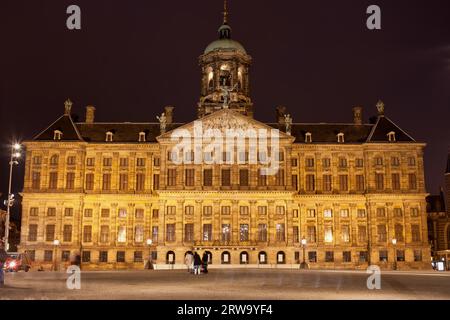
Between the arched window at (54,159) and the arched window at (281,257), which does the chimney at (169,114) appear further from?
the arched window at (281,257)

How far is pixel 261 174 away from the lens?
64.4m

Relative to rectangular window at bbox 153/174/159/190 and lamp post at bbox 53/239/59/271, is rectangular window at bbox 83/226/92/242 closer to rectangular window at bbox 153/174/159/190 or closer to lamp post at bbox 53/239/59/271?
lamp post at bbox 53/239/59/271

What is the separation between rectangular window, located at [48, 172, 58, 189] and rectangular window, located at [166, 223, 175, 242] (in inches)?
585

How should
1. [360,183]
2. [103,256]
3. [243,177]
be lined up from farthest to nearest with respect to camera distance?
[360,183]
[103,256]
[243,177]

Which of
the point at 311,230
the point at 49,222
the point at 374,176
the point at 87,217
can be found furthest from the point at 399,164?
the point at 49,222

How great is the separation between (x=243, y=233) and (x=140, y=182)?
1452 cm

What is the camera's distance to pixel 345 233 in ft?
221

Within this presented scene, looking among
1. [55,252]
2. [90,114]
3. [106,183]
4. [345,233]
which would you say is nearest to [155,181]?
[106,183]

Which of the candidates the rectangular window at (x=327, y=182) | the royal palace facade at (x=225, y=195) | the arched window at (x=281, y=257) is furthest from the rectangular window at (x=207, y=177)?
the rectangular window at (x=327, y=182)

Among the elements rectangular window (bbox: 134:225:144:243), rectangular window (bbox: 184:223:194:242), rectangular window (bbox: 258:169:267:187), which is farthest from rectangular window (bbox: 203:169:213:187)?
rectangular window (bbox: 134:225:144:243)

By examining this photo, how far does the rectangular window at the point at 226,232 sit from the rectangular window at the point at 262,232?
3398mm

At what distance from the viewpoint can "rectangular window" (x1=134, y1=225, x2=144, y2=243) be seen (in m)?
67.0

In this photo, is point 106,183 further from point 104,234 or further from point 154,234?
point 154,234
